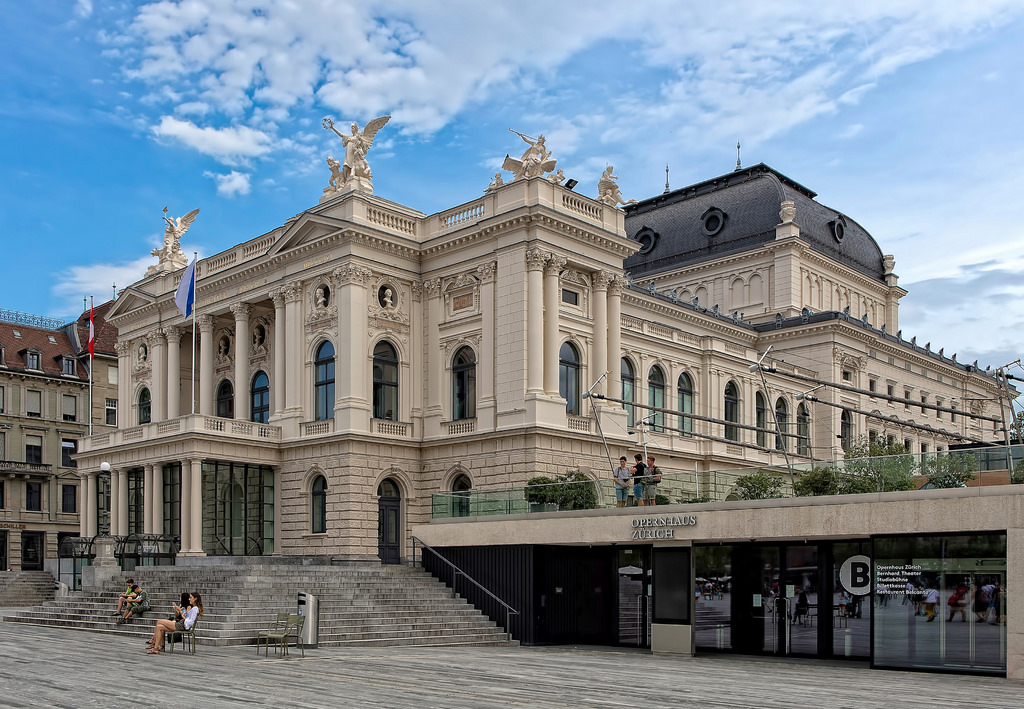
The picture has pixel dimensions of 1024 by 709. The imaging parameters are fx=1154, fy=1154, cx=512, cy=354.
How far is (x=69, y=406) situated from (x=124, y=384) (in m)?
18.2

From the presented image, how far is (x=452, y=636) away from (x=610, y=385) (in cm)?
1711

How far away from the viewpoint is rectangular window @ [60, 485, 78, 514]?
77812mm

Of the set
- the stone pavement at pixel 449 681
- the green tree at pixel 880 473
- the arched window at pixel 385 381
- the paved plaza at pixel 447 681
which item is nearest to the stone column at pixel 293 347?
the arched window at pixel 385 381

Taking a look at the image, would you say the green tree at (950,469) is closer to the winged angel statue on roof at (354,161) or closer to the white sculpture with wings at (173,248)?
the winged angel statue on roof at (354,161)

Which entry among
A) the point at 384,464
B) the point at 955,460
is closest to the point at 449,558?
the point at 384,464

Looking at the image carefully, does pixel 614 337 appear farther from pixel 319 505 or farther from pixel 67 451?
pixel 67 451

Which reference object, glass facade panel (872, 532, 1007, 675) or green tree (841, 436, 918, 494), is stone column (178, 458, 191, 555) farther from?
glass facade panel (872, 532, 1007, 675)

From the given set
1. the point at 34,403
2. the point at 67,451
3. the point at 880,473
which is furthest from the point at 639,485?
the point at 67,451

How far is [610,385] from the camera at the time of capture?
4981 centimetres

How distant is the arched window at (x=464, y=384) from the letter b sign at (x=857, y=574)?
21176 mm

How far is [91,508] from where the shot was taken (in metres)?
57.8

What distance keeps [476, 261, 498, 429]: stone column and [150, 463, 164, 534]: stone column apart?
15.1m

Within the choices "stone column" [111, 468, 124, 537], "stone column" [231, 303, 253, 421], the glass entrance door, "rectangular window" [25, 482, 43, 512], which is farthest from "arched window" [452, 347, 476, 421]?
"rectangular window" [25, 482, 43, 512]

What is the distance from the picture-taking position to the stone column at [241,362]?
183 ft
